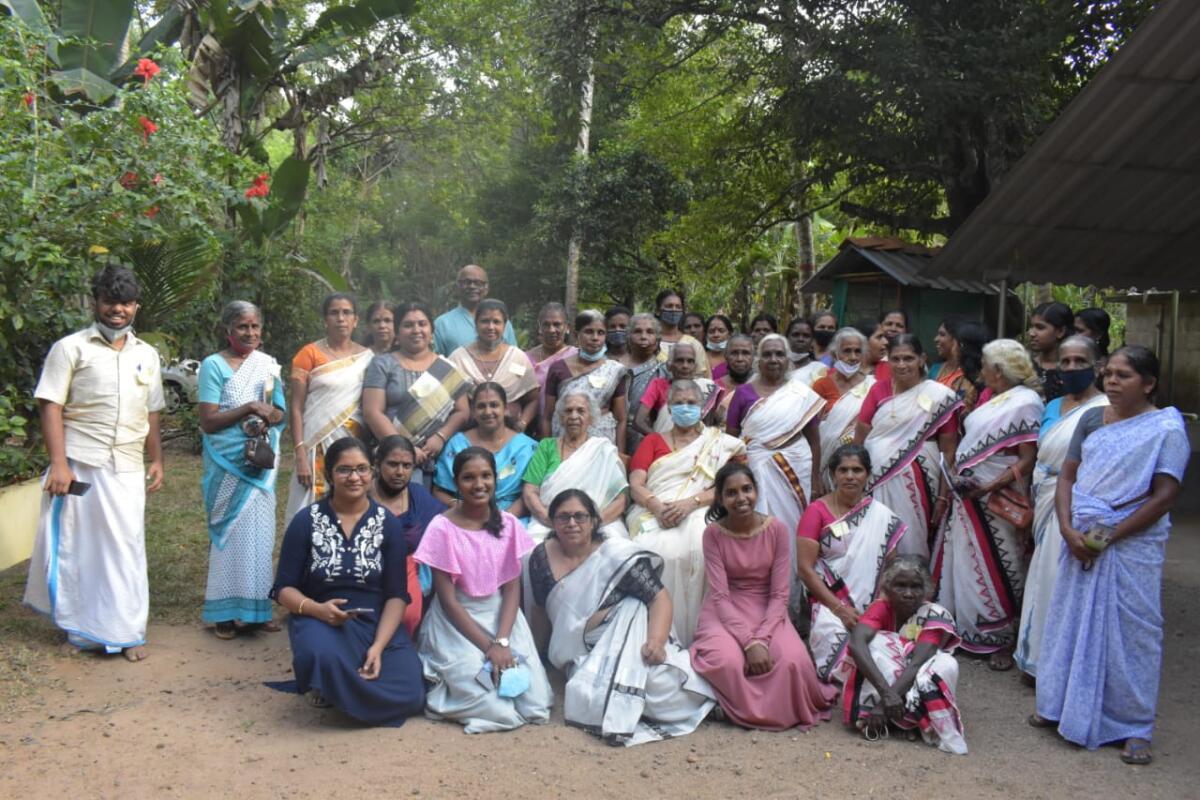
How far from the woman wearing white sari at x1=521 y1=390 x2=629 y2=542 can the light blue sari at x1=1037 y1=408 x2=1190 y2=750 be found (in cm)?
219

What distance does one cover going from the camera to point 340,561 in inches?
181

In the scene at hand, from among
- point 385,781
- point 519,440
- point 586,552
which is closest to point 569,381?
point 519,440

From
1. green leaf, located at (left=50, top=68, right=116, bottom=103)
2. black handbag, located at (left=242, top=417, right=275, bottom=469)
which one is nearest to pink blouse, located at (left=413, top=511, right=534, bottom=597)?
black handbag, located at (left=242, top=417, right=275, bottom=469)

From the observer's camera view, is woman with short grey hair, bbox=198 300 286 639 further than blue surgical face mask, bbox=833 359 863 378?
No

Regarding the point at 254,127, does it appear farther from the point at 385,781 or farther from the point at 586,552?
the point at 385,781

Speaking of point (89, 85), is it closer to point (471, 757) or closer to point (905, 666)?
point (471, 757)

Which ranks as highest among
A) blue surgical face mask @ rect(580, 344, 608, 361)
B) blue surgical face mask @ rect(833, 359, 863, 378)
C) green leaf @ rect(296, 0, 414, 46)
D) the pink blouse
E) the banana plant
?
green leaf @ rect(296, 0, 414, 46)

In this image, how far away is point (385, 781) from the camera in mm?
3891

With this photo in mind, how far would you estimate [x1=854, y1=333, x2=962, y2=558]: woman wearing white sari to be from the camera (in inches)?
229

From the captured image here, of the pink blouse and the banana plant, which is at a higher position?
the banana plant

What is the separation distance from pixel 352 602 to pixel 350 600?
0.01 meters

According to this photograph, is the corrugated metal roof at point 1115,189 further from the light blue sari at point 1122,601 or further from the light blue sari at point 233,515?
the light blue sari at point 233,515

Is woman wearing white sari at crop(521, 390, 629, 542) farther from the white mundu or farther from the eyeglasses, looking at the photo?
the white mundu

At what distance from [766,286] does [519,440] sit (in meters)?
16.4
